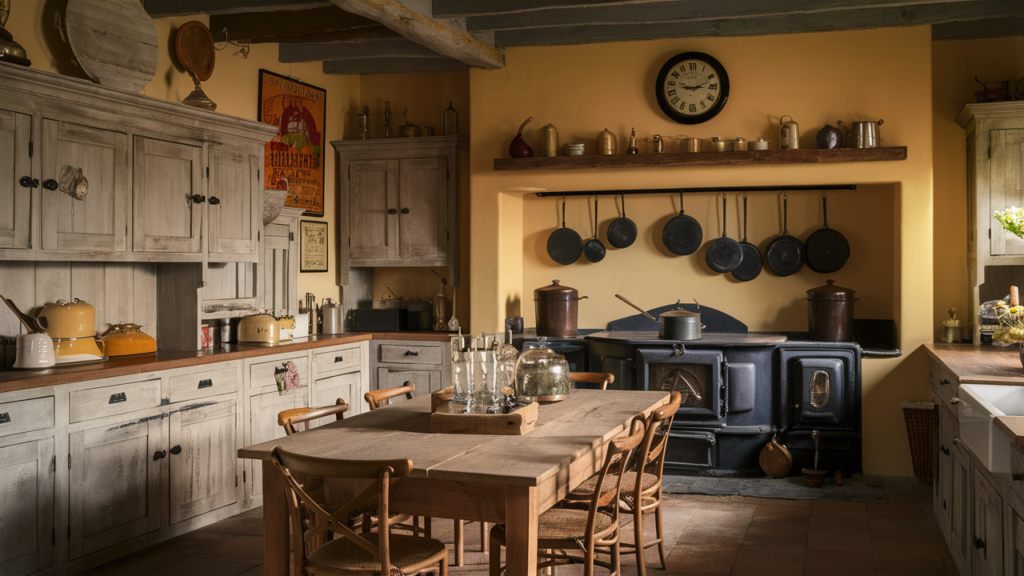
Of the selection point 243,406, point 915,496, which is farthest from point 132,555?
point 915,496

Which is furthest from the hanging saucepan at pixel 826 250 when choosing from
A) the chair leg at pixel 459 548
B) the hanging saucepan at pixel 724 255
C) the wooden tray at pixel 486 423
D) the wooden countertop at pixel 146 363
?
the wooden tray at pixel 486 423

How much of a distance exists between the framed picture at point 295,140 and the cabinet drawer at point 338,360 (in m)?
1.12

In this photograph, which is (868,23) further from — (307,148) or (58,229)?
(58,229)

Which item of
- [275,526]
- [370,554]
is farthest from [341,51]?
[370,554]

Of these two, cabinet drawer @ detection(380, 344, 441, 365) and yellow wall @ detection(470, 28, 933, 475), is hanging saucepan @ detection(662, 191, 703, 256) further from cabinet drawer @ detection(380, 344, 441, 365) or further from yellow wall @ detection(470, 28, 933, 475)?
cabinet drawer @ detection(380, 344, 441, 365)

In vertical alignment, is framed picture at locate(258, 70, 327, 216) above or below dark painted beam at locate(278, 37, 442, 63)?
below

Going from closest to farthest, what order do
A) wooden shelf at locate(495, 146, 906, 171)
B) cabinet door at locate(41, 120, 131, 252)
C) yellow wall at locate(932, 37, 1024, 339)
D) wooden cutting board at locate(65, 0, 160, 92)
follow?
cabinet door at locate(41, 120, 131, 252)
wooden cutting board at locate(65, 0, 160, 92)
wooden shelf at locate(495, 146, 906, 171)
yellow wall at locate(932, 37, 1024, 339)

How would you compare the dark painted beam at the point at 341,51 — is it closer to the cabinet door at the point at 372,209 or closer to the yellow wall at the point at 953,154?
the cabinet door at the point at 372,209

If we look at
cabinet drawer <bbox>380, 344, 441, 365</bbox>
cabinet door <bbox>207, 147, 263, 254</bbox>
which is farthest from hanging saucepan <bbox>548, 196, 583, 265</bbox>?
cabinet door <bbox>207, 147, 263, 254</bbox>

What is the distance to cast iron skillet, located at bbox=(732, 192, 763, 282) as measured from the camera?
5.82 m

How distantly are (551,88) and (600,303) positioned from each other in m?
1.58

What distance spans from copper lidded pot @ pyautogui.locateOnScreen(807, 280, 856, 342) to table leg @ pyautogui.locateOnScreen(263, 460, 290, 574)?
3.79 metres

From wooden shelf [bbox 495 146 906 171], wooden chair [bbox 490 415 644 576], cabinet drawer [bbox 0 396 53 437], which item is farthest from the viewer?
wooden shelf [bbox 495 146 906 171]

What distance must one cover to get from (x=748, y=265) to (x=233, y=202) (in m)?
3.39
